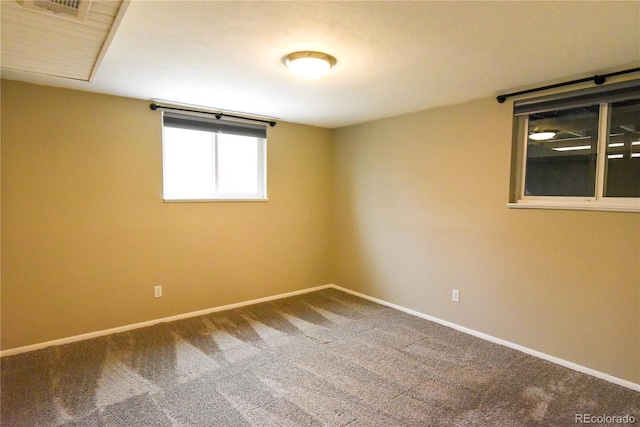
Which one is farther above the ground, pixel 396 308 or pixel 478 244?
pixel 478 244

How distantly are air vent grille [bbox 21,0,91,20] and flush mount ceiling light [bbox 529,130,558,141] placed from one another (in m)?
3.19

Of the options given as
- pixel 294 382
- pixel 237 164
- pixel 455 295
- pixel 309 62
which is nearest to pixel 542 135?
pixel 455 295

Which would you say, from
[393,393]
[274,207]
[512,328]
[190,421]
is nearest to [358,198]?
[274,207]

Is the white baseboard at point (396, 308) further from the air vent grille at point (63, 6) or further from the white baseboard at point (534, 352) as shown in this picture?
the air vent grille at point (63, 6)

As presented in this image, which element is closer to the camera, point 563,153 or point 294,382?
point 294,382

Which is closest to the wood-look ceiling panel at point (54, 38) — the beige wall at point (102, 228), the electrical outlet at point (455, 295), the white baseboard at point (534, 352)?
the beige wall at point (102, 228)

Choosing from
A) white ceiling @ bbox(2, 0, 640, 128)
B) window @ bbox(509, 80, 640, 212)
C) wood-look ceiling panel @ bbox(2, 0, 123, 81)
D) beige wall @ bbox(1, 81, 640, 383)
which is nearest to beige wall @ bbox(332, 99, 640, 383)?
beige wall @ bbox(1, 81, 640, 383)

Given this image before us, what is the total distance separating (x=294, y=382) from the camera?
2.40 metres

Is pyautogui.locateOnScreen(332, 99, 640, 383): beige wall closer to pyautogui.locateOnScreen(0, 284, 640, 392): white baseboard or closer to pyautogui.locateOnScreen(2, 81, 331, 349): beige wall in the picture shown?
pyautogui.locateOnScreen(0, 284, 640, 392): white baseboard

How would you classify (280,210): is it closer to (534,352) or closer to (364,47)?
(364,47)

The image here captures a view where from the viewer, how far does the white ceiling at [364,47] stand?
5.41 feet

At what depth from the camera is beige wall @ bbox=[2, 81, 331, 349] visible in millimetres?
2738

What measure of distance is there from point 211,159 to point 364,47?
2336 mm

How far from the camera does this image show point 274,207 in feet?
13.9
